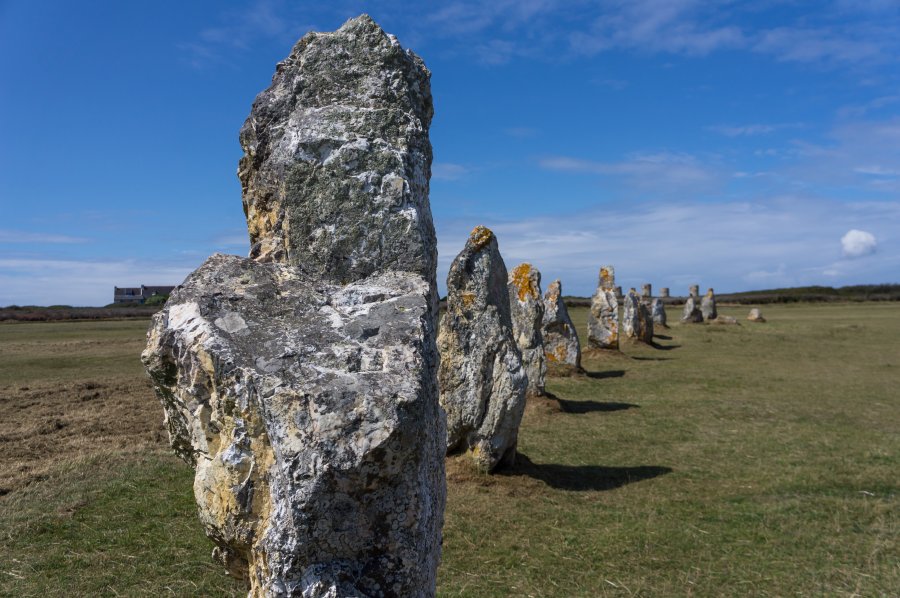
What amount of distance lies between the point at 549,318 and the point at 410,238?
46.2 ft

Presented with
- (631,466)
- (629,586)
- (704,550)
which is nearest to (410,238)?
(629,586)

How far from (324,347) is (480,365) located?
6452 mm

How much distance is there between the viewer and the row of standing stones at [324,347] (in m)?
2.14

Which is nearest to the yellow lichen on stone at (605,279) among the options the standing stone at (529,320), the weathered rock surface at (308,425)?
the standing stone at (529,320)

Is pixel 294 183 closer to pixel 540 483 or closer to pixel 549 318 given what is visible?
pixel 540 483

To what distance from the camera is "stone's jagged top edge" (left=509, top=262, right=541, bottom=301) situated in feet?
46.6

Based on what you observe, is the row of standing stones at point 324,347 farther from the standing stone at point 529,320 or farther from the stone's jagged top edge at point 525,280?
the stone's jagged top edge at point 525,280

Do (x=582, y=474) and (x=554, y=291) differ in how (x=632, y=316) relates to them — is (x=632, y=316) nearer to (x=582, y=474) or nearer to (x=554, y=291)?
(x=554, y=291)

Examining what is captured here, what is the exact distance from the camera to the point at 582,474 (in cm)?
874

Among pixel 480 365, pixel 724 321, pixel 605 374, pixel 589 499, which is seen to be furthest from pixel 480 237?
pixel 724 321

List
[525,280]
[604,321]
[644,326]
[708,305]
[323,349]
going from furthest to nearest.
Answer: [708,305] < [644,326] < [604,321] < [525,280] < [323,349]

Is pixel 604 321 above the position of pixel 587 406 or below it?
above

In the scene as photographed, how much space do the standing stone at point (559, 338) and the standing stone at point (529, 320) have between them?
243 cm

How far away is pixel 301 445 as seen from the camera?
6.95 ft
